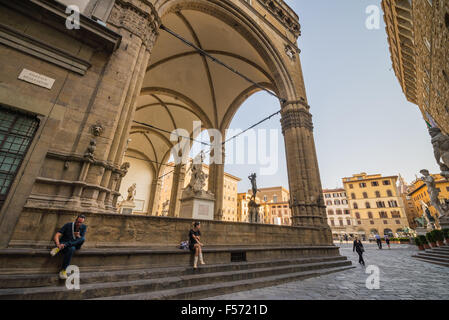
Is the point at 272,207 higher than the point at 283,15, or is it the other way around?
the point at 283,15

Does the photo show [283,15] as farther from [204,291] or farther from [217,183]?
[204,291]

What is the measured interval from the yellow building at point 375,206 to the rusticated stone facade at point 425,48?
27.8 metres

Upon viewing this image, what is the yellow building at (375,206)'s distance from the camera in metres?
37.8

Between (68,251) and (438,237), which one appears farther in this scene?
(438,237)

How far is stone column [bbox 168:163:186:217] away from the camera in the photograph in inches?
668

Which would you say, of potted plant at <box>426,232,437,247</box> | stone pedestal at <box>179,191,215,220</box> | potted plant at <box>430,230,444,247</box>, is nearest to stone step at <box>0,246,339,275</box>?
stone pedestal at <box>179,191,215,220</box>

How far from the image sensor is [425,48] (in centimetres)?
1001

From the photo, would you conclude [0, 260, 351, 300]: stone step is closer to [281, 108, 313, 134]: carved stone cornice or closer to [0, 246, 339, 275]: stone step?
[0, 246, 339, 275]: stone step

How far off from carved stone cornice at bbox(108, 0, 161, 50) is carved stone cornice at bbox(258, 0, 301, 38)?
32.0 feet

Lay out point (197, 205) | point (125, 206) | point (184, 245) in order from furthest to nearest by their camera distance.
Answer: point (125, 206)
point (197, 205)
point (184, 245)

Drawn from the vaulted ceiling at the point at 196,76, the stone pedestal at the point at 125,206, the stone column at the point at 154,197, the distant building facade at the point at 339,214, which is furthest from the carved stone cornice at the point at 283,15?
the distant building facade at the point at 339,214

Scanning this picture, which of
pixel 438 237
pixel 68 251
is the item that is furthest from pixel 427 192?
pixel 68 251

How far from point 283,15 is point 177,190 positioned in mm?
16721

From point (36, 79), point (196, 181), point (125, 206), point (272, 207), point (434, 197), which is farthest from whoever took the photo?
point (272, 207)
